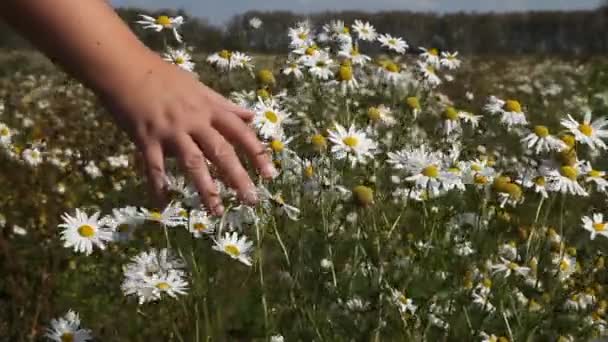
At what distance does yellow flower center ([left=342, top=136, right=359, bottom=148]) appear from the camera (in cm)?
238

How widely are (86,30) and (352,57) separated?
2400 mm

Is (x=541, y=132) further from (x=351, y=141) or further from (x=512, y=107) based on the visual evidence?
(x=512, y=107)

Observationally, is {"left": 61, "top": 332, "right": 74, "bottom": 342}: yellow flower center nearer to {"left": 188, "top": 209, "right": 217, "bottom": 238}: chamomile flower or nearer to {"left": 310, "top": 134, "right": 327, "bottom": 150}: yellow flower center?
{"left": 188, "top": 209, "right": 217, "bottom": 238}: chamomile flower

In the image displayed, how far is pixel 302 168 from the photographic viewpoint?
2.54m

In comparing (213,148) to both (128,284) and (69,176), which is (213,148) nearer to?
(128,284)

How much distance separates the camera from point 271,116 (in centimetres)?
242

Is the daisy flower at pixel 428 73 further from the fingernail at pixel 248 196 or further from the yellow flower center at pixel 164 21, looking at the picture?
the fingernail at pixel 248 196

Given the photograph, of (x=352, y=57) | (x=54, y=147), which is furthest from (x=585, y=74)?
(x=352, y=57)

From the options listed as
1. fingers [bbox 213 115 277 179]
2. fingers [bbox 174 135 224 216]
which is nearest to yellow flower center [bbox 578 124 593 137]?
fingers [bbox 213 115 277 179]

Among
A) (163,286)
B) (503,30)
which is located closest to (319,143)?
(163,286)

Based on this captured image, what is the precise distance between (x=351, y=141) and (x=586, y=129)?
0.73m

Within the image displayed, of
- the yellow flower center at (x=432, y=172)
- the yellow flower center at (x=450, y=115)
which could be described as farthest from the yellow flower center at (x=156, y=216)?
the yellow flower center at (x=450, y=115)

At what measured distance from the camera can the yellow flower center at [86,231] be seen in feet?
7.33

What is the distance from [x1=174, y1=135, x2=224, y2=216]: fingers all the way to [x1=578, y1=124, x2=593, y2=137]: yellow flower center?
1.50 m
